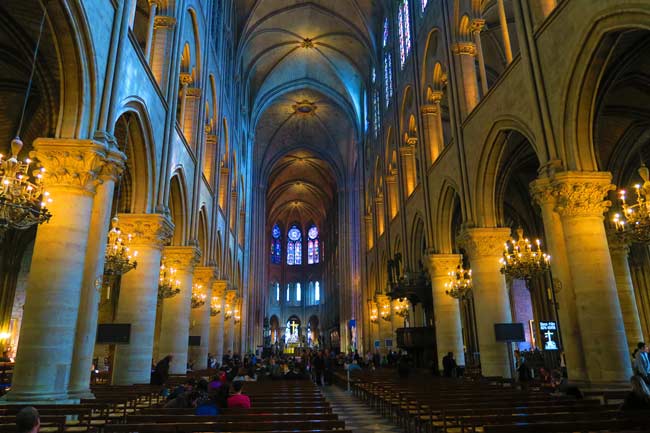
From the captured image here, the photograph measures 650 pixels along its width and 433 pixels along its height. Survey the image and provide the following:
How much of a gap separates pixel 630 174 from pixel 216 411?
59.2 feet

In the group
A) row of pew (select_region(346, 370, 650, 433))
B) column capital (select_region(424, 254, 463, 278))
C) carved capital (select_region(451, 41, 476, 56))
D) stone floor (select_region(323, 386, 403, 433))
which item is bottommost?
stone floor (select_region(323, 386, 403, 433))

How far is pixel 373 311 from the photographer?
96.0 ft

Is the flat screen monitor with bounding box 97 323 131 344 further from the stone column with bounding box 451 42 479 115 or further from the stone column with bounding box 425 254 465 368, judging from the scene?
the stone column with bounding box 451 42 479 115

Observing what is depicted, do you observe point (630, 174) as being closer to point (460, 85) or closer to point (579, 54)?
point (460, 85)

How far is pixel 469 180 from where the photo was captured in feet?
44.6

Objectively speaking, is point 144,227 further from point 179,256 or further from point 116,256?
point 179,256

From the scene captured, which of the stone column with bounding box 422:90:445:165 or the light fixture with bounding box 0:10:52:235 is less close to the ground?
the stone column with bounding box 422:90:445:165

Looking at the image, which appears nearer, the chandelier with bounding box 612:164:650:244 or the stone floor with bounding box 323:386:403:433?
the chandelier with bounding box 612:164:650:244

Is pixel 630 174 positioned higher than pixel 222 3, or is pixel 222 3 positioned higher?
pixel 222 3

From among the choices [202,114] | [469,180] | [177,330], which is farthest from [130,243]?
[469,180]

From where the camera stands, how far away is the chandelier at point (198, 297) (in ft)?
57.5

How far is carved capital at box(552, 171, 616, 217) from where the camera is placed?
8562 millimetres

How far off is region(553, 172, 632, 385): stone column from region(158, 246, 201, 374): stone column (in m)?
11.1

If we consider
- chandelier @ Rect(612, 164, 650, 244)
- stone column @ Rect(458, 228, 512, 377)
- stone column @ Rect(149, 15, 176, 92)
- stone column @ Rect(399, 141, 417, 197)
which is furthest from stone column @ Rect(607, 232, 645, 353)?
stone column @ Rect(149, 15, 176, 92)
